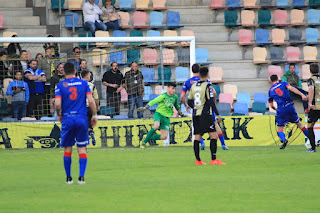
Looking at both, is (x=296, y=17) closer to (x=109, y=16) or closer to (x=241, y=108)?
(x=241, y=108)

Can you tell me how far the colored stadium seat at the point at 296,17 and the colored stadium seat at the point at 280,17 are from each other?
337mm

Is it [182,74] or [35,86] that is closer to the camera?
[35,86]

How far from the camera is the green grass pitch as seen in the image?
6773 mm

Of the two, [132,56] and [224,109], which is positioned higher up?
[132,56]

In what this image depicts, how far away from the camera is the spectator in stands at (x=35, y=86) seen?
19609 mm

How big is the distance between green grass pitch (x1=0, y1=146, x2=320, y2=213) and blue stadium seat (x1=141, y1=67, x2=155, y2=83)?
27.7 feet

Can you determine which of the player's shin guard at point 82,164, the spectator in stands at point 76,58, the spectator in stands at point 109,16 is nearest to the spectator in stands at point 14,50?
the spectator in stands at point 76,58

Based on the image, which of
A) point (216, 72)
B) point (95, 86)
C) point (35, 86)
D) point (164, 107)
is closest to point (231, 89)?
point (216, 72)

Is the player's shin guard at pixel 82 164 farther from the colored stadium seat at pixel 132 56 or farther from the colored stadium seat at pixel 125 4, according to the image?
the colored stadium seat at pixel 125 4

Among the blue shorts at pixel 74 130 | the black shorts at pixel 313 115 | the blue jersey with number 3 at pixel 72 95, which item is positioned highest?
the blue jersey with number 3 at pixel 72 95

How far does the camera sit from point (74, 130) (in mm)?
9109

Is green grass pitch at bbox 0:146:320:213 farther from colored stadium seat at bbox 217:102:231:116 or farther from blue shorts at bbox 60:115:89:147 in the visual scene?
colored stadium seat at bbox 217:102:231:116

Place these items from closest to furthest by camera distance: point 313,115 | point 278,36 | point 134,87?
1. point 313,115
2. point 134,87
3. point 278,36

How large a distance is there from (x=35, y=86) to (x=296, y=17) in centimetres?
1238
